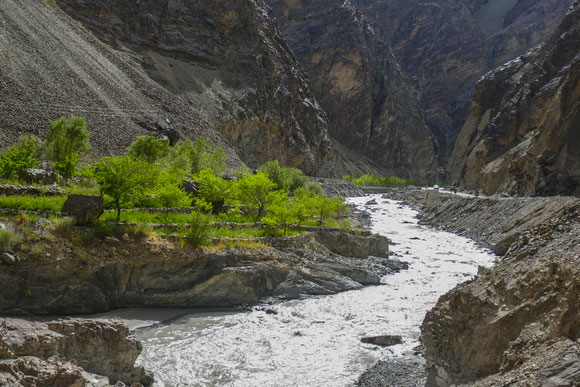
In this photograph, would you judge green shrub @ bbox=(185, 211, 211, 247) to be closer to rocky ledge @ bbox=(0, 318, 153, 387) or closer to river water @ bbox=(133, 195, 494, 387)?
river water @ bbox=(133, 195, 494, 387)

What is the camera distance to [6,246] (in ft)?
51.5

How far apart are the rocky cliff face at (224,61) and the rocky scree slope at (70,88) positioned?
Answer: 492 inches

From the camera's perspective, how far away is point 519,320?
881cm

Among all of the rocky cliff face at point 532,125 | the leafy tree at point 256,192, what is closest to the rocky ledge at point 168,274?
the leafy tree at point 256,192

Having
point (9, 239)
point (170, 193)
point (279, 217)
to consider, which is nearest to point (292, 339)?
point (279, 217)

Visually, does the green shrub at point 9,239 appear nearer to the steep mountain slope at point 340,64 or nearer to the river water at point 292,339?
the river water at point 292,339

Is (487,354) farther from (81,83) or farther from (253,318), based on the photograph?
(81,83)

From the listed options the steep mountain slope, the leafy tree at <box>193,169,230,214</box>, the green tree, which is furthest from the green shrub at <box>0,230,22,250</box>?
the steep mountain slope

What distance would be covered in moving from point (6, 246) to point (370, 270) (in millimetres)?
20165

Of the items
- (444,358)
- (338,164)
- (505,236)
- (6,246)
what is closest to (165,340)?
(6,246)

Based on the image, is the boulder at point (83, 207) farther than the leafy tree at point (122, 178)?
No

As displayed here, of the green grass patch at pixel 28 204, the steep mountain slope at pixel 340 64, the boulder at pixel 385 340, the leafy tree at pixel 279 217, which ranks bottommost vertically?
the boulder at pixel 385 340

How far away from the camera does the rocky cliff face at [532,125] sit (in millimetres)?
44781

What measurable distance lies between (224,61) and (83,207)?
294 ft
